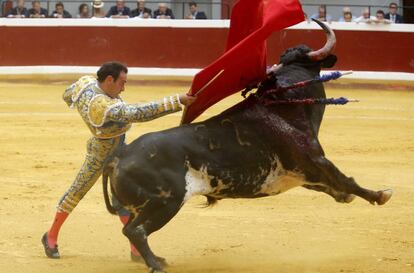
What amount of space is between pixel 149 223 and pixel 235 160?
0.61 m

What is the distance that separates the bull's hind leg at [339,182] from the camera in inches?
219

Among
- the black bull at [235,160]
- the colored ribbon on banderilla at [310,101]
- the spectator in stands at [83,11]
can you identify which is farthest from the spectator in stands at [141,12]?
the colored ribbon on banderilla at [310,101]

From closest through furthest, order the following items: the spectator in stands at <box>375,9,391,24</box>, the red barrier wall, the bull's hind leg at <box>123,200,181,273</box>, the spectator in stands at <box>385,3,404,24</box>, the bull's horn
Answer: the bull's hind leg at <box>123,200,181,273</box> → the bull's horn → the spectator in stands at <box>375,9,391,24</box> → the spectator in stands at <box>385,3,404,24</box> → the red barrier wall

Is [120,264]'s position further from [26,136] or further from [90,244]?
[26,136]

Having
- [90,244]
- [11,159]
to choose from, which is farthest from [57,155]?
[90,244]

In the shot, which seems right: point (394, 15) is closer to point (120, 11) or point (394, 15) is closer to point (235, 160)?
point (120, 11)

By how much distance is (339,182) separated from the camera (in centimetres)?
561

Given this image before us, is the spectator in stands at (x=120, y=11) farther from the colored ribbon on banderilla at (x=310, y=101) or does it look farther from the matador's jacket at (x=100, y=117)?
the colored ribbon on banderilla at (x=310, y=101)

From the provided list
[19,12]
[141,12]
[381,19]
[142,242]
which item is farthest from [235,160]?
[19,12]

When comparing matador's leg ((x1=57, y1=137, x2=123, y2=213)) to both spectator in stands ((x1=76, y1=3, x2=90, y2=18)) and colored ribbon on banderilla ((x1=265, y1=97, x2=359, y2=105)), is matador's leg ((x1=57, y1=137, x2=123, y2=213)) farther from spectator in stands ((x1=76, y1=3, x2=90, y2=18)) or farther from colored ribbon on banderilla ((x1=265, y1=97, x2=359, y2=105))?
spectator in stands ((x1=76, y1=3, x2=90, y2=18))

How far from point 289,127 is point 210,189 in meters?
0.59

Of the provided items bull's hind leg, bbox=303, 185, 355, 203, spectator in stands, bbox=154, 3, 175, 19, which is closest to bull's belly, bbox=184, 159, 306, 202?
bull's hind leg, bbox=303, 185, 355, 203

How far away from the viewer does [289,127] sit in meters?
5.63

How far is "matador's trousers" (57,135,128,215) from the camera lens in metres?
5.77
